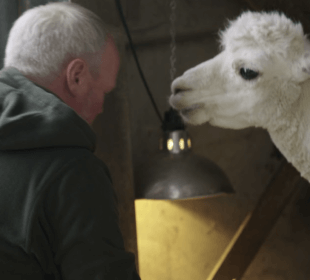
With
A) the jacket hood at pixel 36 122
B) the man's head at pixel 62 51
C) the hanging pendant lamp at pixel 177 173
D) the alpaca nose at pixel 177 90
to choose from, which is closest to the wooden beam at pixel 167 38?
the alpaca nose at pixel 177 90

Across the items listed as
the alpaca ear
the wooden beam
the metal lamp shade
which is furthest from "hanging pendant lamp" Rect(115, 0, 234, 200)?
the wooden beam

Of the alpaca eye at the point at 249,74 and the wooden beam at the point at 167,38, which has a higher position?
the alpaca eye at the point at 249,74

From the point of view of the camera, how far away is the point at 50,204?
733mm

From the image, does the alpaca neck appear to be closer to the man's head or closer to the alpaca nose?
the alpaca nose

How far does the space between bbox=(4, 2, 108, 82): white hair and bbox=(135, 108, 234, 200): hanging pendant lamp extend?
517mm

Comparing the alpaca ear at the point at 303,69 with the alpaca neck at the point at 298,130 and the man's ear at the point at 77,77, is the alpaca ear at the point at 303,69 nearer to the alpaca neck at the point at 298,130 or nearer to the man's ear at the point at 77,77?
the alpaca neck at the point at 298,130

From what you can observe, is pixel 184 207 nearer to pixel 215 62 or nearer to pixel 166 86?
pixel 166 86

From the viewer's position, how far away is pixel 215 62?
147 centimetres

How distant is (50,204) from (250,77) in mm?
902

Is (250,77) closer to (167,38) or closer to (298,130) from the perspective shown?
(298,130)

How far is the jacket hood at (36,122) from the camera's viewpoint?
0.74 metres

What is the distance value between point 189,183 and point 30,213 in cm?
69

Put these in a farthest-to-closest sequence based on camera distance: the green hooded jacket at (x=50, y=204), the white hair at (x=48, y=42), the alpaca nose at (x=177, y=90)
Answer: the alpaca nose at (x=177, y=90), the white hair at (x=48, y=42), the green hooded jacket at (x=50, y=204)

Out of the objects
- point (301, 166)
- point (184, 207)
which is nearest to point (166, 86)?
point (184, 207)
